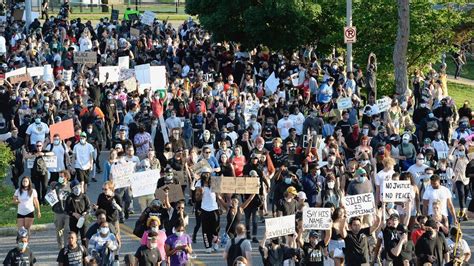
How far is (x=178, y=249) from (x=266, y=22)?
22.2 meters

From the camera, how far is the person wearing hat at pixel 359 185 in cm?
2198

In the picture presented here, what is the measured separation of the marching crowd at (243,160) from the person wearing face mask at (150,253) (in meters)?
0.02

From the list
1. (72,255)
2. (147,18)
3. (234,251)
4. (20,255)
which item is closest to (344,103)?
(234,251)

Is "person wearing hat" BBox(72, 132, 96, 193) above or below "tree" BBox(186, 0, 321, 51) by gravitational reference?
below

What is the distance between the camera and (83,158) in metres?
25.8

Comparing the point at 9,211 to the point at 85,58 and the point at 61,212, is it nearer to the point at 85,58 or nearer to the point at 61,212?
the point at 61,212

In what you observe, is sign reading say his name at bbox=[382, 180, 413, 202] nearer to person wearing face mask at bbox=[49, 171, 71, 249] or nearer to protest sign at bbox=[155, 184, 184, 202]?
protest sign at bbox=[155, 184, 184, 202]

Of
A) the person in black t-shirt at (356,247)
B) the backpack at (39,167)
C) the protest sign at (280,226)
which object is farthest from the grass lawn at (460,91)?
the person in black t-shirt at (356,247)

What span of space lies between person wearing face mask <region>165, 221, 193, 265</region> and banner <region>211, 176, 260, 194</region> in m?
3.13

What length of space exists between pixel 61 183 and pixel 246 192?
3.18 meters

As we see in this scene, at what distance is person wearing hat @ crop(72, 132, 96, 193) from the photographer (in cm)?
2573

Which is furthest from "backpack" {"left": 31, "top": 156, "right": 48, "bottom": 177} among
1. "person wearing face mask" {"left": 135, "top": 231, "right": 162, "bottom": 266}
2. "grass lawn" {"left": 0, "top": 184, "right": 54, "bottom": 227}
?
"person wearing face mask" {"left": 135, "top": 231, "right": 162, "bottom": 266}

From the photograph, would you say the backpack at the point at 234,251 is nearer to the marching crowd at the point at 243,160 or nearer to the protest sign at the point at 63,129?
the marching crowd at the point at 243,160

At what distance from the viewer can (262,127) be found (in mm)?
28688
